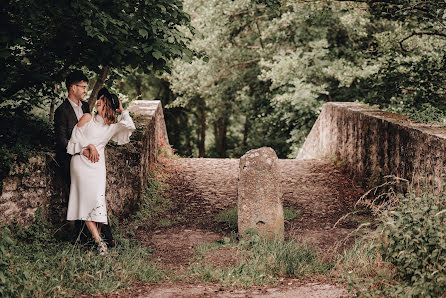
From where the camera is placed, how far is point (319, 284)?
541 cm

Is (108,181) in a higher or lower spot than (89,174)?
lower

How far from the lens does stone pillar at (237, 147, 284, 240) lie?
6.92 m

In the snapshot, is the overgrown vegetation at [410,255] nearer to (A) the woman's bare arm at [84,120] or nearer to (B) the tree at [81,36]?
(B) the tree at [81,36]

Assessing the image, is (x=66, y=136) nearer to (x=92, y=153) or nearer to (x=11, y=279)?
(x=92, y=153)

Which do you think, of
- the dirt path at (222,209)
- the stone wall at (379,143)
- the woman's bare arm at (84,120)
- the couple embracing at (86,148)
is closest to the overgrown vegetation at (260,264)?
the dirt path at (222,209)

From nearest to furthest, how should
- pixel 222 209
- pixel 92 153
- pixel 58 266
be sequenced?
1. pixel 58 266
2. pixel 92 153
3. pixel 222 209

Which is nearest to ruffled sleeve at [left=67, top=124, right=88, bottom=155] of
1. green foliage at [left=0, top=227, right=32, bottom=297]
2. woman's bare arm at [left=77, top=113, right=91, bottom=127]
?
woman's bare arm at [left=77, top=113, right=91, bottom=127]

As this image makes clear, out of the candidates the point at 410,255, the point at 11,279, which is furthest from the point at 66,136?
the point at 410,255

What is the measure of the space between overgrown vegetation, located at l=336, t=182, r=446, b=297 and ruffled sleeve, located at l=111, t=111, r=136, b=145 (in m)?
2.99

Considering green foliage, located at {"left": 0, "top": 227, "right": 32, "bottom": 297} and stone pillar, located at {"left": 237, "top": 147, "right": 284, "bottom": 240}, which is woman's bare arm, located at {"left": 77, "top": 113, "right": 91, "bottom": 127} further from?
stone pillar, located at {"left": 237, "top": 147, "right": 284, "bottom": 240}

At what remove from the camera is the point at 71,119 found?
6.21 metres

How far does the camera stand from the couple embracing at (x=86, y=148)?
609 centimetres

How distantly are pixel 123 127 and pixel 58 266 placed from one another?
1802 millimetres

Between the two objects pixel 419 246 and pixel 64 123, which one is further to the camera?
pixel 64 123
